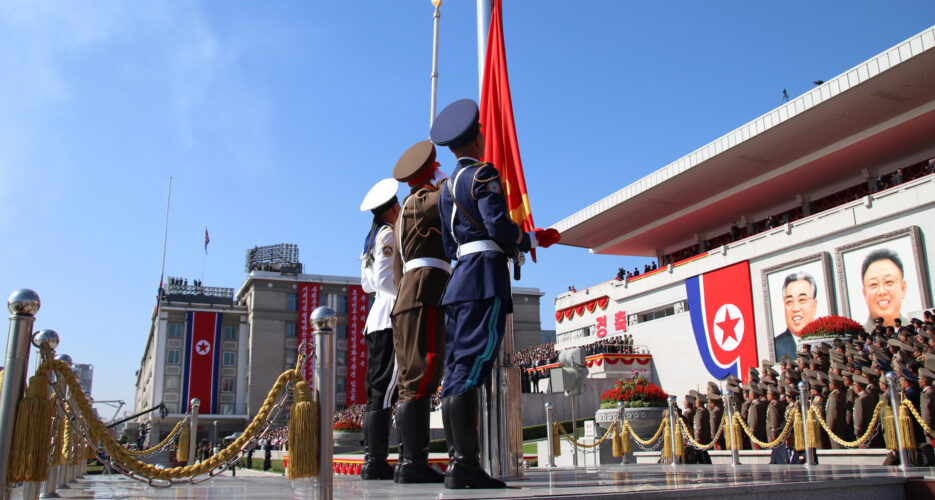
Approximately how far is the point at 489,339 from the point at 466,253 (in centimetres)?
54

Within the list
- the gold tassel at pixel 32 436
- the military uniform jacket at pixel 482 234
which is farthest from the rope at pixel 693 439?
the gold tassel at pixel 32 436

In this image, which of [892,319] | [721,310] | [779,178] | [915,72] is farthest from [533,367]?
[915,72]

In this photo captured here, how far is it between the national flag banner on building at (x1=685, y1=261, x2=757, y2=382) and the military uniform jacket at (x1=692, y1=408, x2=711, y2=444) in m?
11.5

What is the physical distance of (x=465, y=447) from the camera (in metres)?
3.59

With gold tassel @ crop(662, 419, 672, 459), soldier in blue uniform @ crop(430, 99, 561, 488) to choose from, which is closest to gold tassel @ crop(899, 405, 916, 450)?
gold tassel @ crop(662, 419, 672, 459)

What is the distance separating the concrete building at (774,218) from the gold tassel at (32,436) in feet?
63.3

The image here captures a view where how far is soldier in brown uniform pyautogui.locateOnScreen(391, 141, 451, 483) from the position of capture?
416 centimetres

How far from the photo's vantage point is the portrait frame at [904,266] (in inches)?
677

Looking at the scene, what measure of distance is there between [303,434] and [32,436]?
3.69 ft

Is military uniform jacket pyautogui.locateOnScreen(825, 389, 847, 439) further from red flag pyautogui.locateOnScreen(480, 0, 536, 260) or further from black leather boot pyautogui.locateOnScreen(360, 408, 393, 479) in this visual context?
black leather boot pyautogui.locateOnScreen(360, 408, 393, 479)

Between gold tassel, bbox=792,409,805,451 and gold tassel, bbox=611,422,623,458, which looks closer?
gold tassel, bbox=792,409,805,451

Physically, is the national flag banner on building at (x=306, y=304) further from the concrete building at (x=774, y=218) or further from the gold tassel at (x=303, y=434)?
the gold tassel at (x=303, y=434)

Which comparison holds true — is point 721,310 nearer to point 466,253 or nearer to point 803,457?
point 803,457

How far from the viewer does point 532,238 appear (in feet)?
13.4
